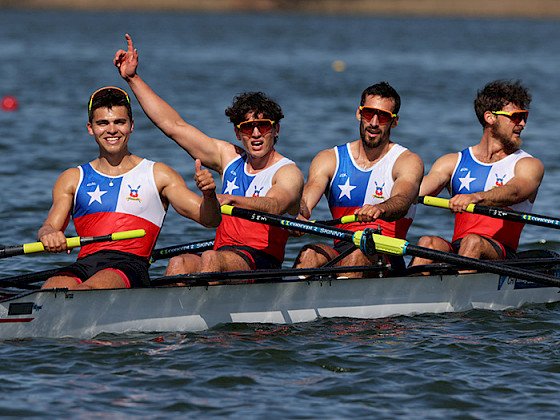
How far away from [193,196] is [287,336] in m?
1.50

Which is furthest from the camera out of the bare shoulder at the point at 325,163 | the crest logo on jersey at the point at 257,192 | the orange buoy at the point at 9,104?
the orange buoy at the point at 9,104

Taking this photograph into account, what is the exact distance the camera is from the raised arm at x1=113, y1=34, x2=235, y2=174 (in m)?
8.44

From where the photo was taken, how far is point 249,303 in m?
8.05

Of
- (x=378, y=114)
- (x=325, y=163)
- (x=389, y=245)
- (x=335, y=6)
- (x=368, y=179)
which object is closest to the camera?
(x=389, y=245)

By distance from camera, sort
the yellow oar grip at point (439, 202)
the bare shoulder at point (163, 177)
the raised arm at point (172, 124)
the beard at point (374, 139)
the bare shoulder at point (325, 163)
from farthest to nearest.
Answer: the bare shoulder at point (325, 163)
the yellow oar grip at point (439, 202)
the beard at point (374, 139)
the raised arm at point (172, 124)
the bare shoulder at point (163, 177)

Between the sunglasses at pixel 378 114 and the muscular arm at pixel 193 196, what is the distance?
1937 mm

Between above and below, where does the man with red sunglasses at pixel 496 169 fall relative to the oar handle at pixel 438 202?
above

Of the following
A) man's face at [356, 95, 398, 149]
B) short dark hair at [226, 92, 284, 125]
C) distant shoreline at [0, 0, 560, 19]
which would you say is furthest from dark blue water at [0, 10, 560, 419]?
distant shoreline at [0, 0, 560, 19]

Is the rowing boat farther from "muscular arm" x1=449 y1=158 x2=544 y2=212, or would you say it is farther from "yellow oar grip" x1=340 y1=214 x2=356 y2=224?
"muscular arm" x1=449 y1=158 x2=544 y2=212

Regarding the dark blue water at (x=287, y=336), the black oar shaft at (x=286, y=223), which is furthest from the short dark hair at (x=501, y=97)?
the black oar shaft at (x=286, y=223)

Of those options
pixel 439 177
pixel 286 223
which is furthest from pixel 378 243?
pixel 439 177

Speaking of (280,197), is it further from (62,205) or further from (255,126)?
(62,205)

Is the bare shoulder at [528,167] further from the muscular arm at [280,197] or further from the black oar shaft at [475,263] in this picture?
the muscular arm at [280,197]

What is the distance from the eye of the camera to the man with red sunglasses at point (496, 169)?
9.19 meters
